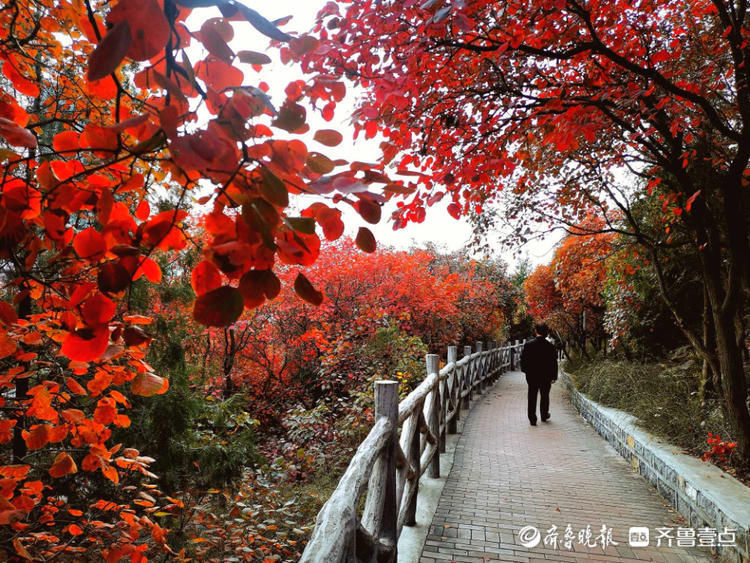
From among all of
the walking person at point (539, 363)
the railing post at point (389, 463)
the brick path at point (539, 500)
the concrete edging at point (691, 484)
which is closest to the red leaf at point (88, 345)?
the railing post at point (389, 463)

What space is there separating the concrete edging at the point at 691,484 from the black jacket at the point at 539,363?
1.37m

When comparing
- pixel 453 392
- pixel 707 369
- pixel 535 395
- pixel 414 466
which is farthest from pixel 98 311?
pixel 535 395

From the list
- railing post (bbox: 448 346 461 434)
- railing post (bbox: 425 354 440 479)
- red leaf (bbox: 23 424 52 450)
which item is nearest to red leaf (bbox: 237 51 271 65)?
red leaf (bbox: 23 424 52 450)

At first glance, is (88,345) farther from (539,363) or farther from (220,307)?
(539,363)

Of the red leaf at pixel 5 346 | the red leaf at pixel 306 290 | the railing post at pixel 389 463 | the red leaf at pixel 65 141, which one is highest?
the red leaf at pixel 65 141

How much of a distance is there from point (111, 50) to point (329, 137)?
0.42m

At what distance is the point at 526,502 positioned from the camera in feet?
13.6

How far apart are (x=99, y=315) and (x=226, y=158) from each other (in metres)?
0.50

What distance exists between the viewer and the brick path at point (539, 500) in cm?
324

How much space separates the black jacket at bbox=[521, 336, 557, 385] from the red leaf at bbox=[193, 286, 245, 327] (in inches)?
285

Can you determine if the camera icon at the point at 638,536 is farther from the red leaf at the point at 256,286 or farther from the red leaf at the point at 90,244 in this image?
the red leaf at the point at 90,244

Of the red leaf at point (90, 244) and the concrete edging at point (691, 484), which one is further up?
the red leaf at point (90, 244)

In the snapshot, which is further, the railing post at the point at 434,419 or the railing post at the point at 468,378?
the railing post at the point at 468,378

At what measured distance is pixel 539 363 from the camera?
24.1 feet
